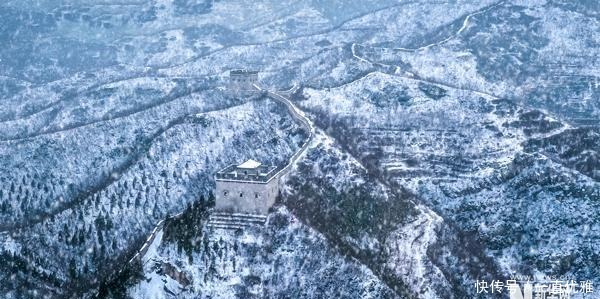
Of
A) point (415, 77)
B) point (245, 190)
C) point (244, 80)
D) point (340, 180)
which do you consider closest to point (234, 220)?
point (245, 190)

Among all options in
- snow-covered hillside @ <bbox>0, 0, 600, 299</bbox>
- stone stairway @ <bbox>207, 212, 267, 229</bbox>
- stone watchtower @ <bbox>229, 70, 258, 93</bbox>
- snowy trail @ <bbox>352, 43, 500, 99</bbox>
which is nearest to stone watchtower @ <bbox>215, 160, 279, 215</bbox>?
stone stairway @ <bbox>207, 212, 267, 229</bbox>

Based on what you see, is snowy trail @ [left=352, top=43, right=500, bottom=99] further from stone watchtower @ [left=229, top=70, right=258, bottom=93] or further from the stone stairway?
the stone stairway

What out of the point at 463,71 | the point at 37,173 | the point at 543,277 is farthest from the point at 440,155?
the point at 37,173

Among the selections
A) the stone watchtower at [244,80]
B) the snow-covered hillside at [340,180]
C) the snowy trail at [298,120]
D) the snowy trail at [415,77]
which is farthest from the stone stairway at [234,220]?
the snowy trail at [415,77]

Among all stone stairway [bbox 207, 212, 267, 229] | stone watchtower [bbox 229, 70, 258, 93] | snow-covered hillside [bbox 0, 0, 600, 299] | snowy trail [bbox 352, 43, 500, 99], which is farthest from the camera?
stone watchtower [bbox 229, 70, 258, 93]

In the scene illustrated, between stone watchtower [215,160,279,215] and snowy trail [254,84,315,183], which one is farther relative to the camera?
snowy trail [254,84,315,183]

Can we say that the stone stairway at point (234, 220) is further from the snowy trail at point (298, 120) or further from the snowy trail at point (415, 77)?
the snowy trail at point (415, 77)

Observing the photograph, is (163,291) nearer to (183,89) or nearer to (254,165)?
(254,165)
